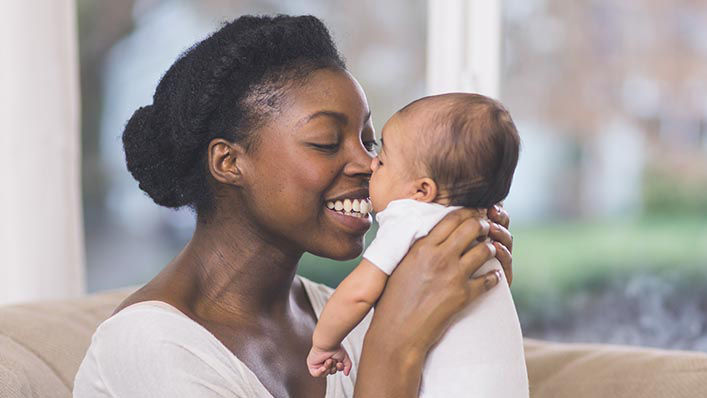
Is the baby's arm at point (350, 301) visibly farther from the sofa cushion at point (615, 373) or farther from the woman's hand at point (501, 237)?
the sofa cushion at point (615, 373)

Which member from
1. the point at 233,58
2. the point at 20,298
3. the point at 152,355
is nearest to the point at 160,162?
the point at 233,58

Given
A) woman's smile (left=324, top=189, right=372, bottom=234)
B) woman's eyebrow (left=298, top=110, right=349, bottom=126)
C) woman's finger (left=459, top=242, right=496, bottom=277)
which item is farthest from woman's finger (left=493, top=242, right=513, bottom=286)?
woman's eyebrow (left=298, top=110, right=349, bottom=126)

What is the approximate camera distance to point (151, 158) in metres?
1.87

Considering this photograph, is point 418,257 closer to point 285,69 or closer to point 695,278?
point 285,69

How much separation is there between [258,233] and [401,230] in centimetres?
37

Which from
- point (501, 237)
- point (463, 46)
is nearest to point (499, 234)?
point (501, 237)

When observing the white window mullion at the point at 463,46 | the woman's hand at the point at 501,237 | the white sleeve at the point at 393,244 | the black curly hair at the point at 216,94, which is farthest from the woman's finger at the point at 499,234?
the white window mullion at the point at 463,46

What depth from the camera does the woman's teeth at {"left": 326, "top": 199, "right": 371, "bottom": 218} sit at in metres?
1.78

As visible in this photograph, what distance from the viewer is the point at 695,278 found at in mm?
4371

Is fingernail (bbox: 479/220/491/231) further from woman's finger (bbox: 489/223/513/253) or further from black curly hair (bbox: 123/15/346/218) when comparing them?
black curly hair (bbox: 123/15/346/218)

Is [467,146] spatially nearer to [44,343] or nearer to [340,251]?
[340,251]

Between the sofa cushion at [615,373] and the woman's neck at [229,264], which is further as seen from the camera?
the sofa cushion at [615,373]

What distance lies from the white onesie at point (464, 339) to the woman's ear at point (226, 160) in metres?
0.33

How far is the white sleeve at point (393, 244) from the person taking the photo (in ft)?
5.18
